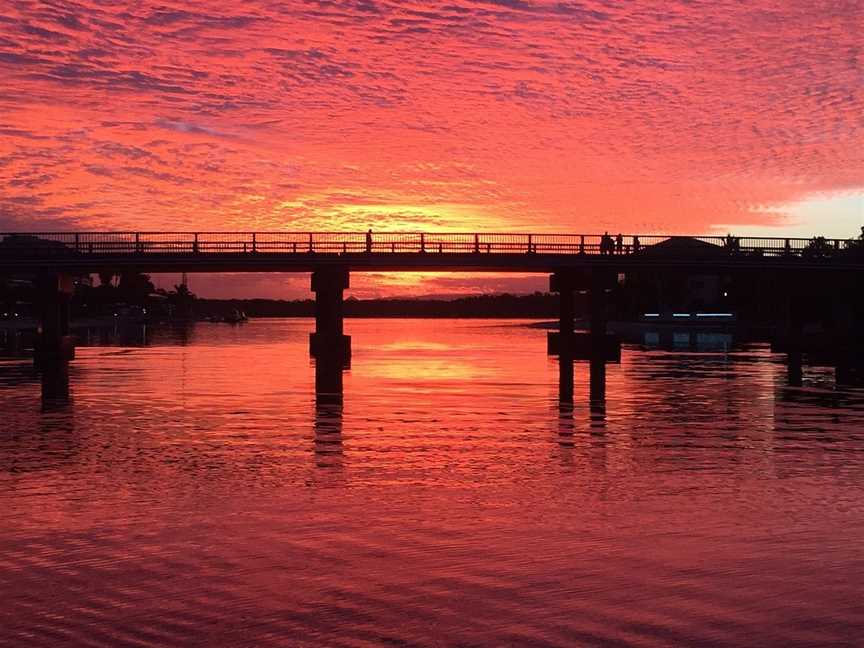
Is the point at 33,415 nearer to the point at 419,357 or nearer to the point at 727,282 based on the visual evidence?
the point at 419,357

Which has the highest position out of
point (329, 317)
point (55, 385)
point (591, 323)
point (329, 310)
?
point (329, 310)

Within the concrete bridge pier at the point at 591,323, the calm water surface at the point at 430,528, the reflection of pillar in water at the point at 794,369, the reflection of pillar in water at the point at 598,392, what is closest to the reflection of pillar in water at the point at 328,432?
the calm water surface at the point at 430,528

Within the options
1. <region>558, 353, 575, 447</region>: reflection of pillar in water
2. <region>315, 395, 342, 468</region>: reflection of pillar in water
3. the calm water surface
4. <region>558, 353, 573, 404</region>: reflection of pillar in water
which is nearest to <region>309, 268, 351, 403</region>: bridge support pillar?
<region>558, 353, 573, 404</region>: reflection of pillar in water

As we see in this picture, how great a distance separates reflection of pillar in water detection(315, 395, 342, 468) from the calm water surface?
0.67 ft

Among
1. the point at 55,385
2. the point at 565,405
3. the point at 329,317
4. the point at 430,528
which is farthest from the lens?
the point at 329,317

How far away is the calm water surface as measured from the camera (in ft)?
35.0

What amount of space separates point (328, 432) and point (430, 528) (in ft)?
42.6

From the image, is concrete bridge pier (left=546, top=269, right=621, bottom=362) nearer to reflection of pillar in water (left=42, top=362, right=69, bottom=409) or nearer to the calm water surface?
reflection of pillar in water (left=42, top=362, right=69, bottom=409)

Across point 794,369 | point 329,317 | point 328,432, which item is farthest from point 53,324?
point 328,432

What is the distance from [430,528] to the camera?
1529 cm

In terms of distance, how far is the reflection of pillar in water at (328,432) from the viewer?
22656mm

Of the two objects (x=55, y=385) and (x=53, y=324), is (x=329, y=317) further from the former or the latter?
(x=55, y=385)

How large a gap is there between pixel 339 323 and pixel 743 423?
45721mm

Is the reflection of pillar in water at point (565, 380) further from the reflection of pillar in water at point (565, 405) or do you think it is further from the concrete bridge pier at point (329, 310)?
the concrete bridge pier at point (329, 310)
